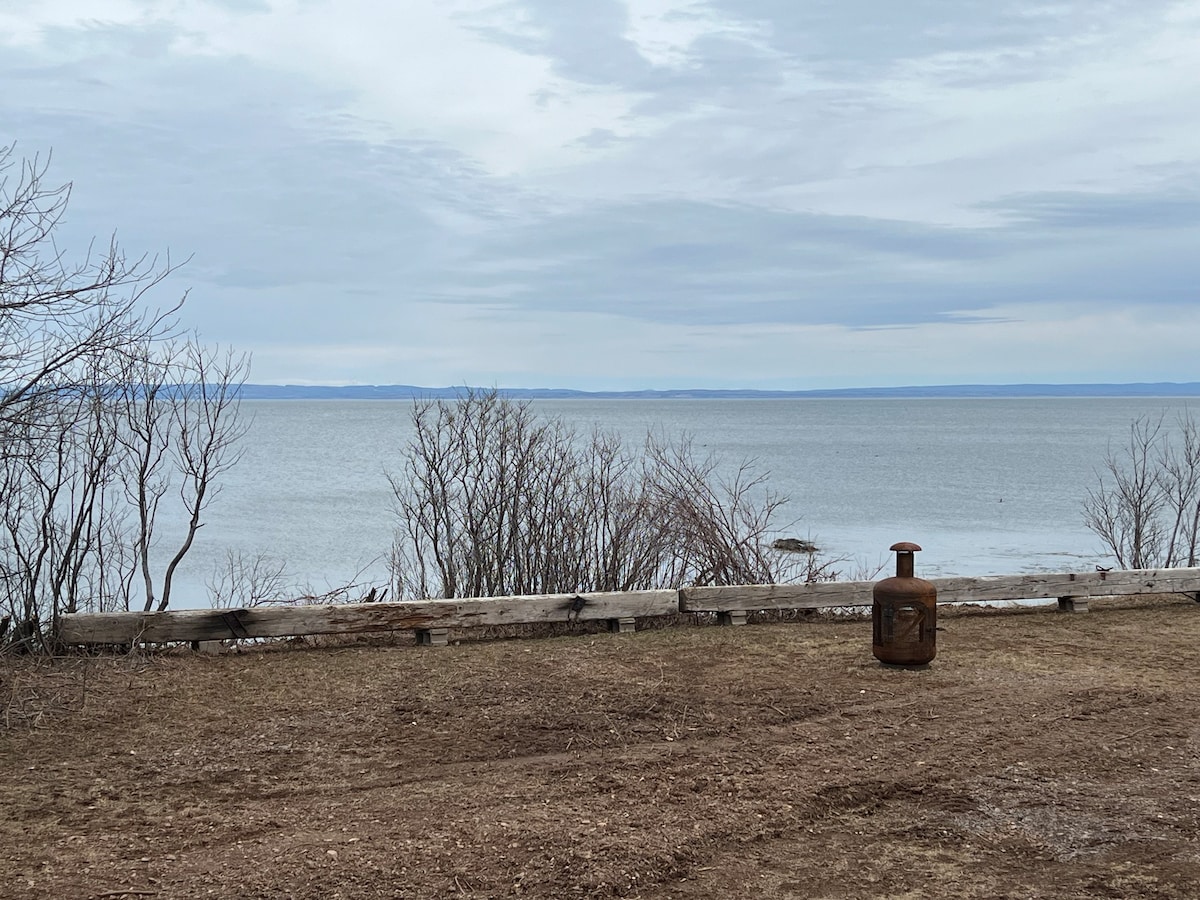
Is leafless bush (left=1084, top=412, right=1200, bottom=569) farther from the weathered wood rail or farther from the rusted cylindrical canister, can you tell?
the rusted cylindrical canister

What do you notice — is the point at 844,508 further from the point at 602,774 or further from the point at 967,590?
the point at 602,774

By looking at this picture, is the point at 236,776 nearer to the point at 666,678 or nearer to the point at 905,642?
the point at 666,678

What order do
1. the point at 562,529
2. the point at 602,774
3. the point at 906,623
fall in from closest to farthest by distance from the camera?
the point at 602,774 < the point at 906,623 < the point at 562,529

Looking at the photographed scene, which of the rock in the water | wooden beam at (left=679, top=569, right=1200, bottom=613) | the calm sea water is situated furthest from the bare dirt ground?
the calm sea water

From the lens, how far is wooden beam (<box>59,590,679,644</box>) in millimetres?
8305

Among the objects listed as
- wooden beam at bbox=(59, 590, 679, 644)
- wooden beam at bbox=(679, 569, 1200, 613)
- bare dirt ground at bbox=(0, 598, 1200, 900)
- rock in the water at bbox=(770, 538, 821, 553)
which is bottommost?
A: bare dirt ground at bbox=(0, 598, 1200, 900)

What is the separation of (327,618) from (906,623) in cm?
447

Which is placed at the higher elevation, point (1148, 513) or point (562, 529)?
point (1148, 513)

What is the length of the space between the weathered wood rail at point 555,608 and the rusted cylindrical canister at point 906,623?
1.83m

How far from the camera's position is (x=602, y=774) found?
18.7 feet

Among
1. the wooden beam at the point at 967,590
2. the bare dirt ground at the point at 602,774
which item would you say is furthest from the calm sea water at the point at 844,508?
the bare dirt ground at the point at 602,774

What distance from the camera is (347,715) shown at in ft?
22.5

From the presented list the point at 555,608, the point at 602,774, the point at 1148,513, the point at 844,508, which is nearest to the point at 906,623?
the point at 555,608

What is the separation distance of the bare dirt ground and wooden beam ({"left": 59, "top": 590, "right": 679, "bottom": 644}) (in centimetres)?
20
